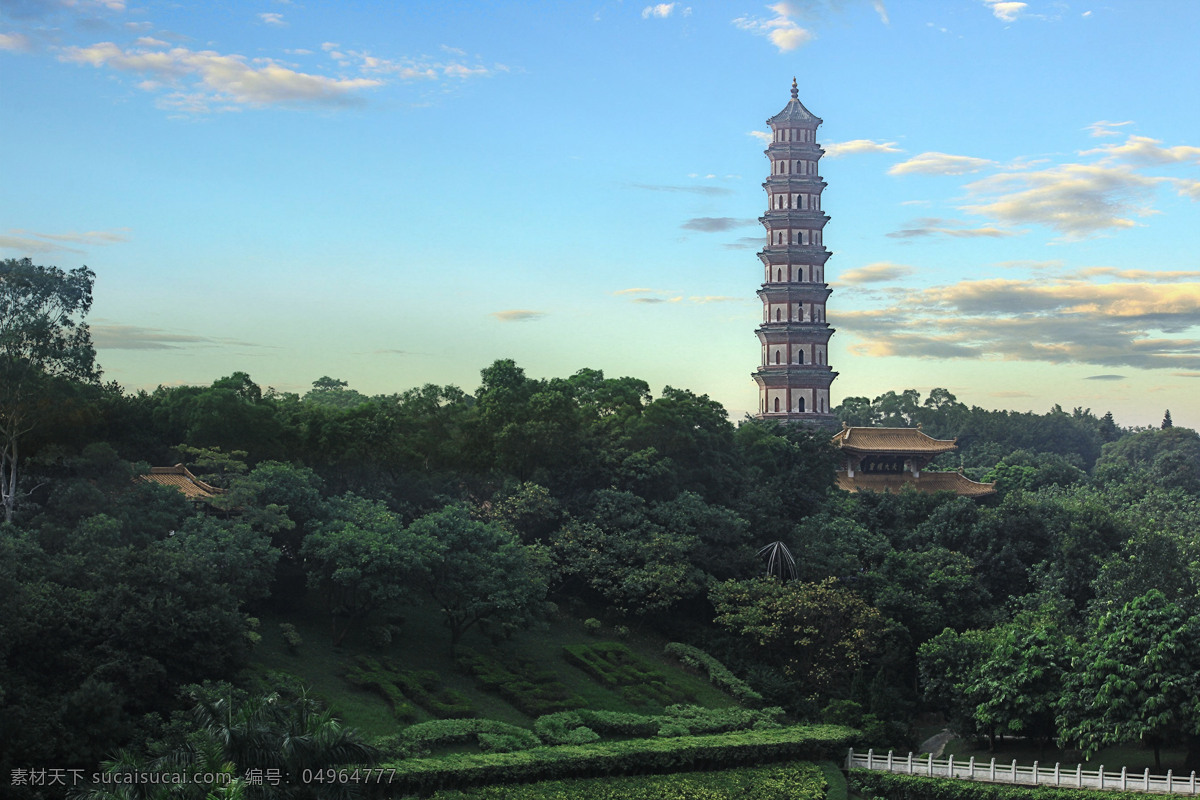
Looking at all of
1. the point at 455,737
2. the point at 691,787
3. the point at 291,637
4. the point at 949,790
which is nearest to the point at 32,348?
the point at 291,637

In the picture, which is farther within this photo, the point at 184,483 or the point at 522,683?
the point at 184,483

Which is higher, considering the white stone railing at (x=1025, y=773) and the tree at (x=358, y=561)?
the tree at (x=358, y=561)

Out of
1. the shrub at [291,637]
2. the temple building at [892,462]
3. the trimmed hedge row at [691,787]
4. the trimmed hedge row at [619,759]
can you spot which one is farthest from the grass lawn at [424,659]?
the temple building at [892,462]

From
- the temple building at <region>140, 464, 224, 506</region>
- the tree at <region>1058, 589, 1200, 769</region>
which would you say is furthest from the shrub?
the tree at <region>1058, 589, 1200, 769</region>

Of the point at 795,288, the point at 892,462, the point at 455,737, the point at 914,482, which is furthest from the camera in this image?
the point at 795,288

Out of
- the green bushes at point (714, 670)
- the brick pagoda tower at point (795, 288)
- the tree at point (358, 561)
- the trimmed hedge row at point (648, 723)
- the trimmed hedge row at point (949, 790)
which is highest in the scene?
the brick pagoda tower at point (795, 288)

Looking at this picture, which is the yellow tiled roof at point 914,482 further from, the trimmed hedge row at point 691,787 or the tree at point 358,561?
the tree at point 358,561

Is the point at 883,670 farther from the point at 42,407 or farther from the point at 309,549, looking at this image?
the point at 42,407

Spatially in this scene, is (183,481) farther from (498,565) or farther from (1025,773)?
(1025,773)
